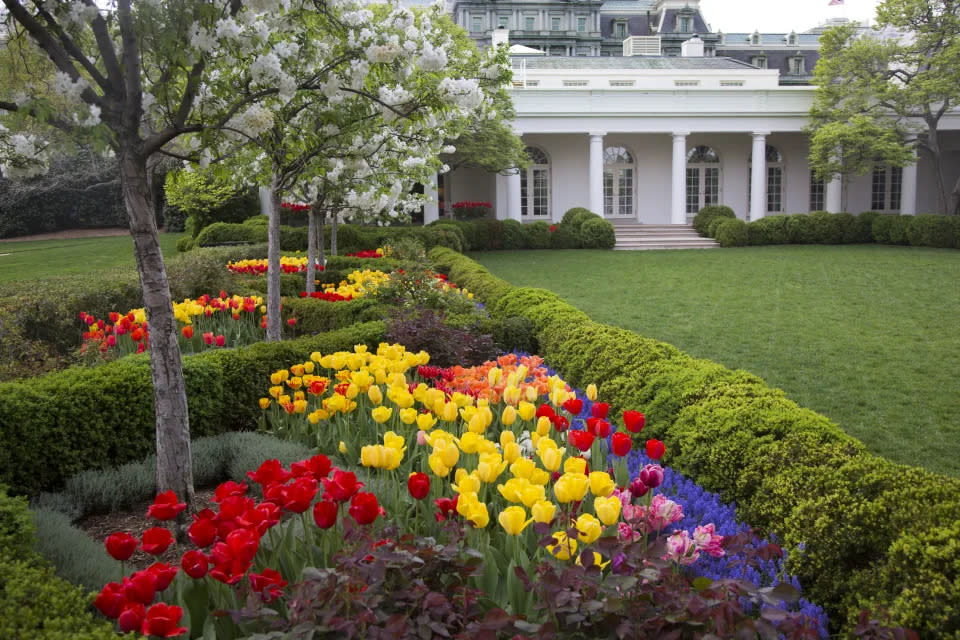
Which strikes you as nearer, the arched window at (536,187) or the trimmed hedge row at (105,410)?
the trimmed hedge row at (105,410)

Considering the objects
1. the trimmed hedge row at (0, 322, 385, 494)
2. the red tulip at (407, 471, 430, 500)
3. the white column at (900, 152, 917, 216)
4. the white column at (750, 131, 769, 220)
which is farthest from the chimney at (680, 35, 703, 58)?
the red tulip at (407, 471, 430, 500)

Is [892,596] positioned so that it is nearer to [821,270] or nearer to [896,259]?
[821,270]

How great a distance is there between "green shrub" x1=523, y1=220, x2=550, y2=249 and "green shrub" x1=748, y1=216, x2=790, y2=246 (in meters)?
6.53

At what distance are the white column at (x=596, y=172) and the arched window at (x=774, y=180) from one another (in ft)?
25.4

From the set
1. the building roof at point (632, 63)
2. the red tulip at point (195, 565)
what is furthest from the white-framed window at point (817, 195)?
the red tulip at point (195, 565)

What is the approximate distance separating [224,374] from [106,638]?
3.17 metres

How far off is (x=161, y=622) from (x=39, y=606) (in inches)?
27.5

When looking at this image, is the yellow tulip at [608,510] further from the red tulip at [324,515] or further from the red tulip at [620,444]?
the red tulip at [324,515]

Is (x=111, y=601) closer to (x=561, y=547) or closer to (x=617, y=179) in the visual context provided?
(x=561, y=547)

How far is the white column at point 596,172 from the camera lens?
2522 cm

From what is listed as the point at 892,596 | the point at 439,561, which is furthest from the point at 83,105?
the point at 892,596

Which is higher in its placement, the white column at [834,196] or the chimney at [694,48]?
the chimney at [694,48]

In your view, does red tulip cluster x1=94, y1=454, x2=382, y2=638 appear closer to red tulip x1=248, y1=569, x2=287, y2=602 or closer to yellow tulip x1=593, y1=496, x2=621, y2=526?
red tulip x1=248, y1=569, x2=287, y2=602

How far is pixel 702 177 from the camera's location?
94.9 feet
